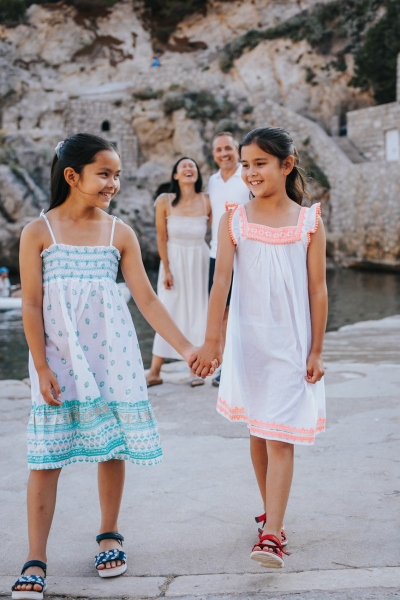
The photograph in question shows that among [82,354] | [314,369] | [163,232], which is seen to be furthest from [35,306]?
[163,232]

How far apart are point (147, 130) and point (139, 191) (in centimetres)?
372

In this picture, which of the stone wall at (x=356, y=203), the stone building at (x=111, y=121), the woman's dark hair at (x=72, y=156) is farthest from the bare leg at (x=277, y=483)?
the stone building at (x=111, y=121)

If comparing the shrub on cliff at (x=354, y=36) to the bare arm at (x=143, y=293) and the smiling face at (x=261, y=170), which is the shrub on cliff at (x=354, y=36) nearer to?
the smiling face at (x=261, y=170)

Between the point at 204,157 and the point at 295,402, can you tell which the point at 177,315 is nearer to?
the point at 295,402

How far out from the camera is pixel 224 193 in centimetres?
552

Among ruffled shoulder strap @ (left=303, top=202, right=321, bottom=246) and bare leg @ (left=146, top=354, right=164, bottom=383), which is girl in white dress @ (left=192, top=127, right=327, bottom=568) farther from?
bare leg @ (left=146, top=354, right=164, bottom=383)

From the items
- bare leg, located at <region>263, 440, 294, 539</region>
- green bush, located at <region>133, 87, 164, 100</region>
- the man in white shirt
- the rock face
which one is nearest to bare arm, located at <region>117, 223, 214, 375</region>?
bare leg, located at <region>263, 440, 294, 539</region>

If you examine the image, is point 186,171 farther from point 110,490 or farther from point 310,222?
point 110,490

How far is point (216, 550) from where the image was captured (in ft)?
8.42

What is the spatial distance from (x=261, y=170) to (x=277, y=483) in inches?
48.1

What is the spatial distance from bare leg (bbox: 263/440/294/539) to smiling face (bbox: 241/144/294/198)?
39.6 inches

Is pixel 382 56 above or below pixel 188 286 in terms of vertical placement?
above

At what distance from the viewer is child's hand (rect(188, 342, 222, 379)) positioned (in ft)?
8.84

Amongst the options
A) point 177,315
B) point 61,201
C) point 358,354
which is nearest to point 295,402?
point 61,201
